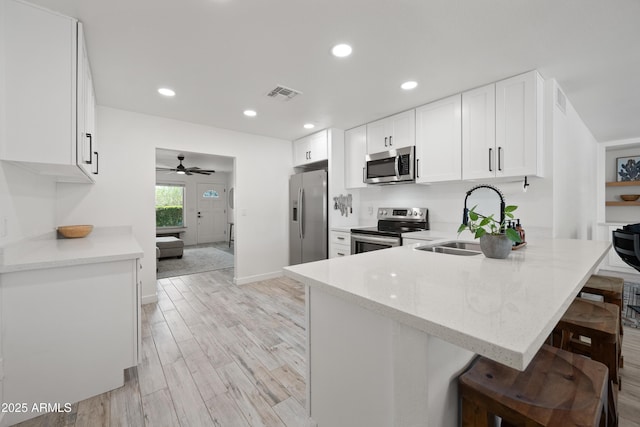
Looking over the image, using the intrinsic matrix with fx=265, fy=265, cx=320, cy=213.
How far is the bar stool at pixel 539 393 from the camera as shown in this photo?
73cm

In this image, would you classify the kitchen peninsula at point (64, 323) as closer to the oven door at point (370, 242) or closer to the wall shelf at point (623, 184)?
the oven door at point (370, 242)

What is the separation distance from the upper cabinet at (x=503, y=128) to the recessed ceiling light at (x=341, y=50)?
1.42 m

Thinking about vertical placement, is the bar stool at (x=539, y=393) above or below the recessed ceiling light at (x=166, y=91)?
below

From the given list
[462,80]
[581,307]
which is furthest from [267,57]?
[581,307]

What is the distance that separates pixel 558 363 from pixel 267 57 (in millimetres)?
2466

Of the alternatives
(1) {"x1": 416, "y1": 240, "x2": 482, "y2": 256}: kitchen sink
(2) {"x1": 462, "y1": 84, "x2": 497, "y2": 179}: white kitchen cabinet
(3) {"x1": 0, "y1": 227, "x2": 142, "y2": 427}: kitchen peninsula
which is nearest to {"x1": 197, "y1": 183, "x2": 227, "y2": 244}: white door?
(3) {"x1": 0, "y1": 227, "x2": 142, "y2": 427}: kitchen peninsula

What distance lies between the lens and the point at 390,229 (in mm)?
3479

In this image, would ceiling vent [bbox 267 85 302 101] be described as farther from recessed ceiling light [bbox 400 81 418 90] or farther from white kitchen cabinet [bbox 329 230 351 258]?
white kitchen cabinet [bbox 329 230 351 258]

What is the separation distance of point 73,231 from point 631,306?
5965mm

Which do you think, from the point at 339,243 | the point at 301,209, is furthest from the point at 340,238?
the point at 301,209

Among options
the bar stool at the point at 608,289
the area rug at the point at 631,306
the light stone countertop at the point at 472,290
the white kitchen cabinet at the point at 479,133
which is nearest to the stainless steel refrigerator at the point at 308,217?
the white kitchen cabinet at the point at 479,133

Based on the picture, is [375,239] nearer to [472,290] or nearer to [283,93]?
[283,93]

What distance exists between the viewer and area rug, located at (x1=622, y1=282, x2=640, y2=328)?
270 centimetres

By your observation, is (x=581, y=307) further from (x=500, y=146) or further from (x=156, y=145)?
(x=156, y=145)
